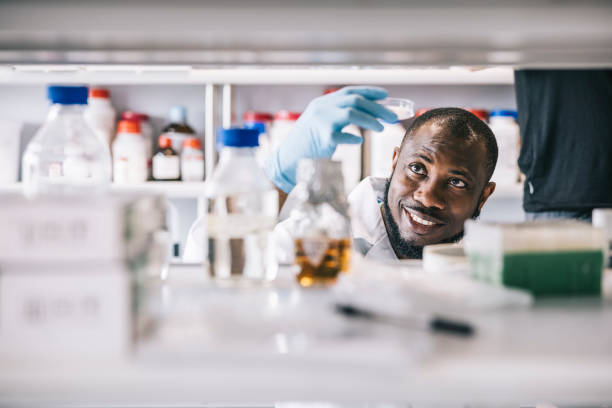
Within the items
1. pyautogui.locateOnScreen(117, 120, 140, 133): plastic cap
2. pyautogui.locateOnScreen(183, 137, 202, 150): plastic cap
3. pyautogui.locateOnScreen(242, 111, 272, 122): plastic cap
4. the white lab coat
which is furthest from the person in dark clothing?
pyautogui.locateOnScreen(117, 120, 140, 133): plastic cap

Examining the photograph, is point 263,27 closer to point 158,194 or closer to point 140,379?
point 158,194

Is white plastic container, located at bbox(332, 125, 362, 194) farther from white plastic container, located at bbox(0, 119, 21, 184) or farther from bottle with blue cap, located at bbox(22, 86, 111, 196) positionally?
white plastic container, located at bbox(0, 119, 21, 184)

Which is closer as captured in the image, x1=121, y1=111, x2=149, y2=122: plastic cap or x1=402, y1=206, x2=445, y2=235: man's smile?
x1=402, y1=206, x2=445, y2=235: man's smile

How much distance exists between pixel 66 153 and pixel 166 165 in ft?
1.21

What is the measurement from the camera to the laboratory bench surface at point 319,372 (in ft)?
1.49

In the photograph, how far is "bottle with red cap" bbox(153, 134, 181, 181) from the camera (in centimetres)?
223

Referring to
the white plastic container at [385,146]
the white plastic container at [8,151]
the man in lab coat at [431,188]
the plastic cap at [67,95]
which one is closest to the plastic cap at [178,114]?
the white plastic container at [8,151]

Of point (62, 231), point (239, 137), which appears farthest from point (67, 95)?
point (62, 231)

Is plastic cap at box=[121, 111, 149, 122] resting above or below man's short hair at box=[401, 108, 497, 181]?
above

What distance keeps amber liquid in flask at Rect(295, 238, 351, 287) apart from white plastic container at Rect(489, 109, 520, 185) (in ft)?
5.30

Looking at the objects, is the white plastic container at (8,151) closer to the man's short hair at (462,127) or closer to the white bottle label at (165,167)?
the white bottle label at (165,167)

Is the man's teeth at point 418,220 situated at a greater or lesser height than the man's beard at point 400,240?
greater

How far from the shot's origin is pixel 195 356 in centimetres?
48

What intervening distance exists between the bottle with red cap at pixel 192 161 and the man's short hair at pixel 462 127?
33.1 inches
